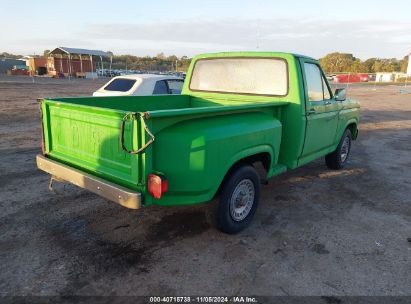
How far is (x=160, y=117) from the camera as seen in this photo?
9.55 feet

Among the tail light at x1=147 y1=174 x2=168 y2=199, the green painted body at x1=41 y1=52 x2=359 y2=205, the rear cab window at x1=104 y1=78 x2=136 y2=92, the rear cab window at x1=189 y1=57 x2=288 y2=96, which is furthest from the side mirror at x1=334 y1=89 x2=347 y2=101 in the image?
the rear cab window at x1=104 y1=78 x2=136 y2=92

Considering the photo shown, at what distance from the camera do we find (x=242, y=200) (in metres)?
4.00

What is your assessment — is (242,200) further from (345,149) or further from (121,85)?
(121,85)

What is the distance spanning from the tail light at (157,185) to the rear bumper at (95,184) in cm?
12

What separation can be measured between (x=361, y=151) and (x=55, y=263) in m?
7.59

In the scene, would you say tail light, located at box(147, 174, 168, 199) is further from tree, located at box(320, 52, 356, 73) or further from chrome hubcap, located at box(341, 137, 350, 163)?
tree, located at box(320, 52, 356, 73)

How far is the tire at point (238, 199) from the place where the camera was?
11.9ft

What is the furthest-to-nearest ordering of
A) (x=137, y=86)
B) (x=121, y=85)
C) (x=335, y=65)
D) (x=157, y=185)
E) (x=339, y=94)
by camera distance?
(x=335, y=65), (x=121, y=85), (x=137, y=86), (x=339, y=94), (x=157, y=185)

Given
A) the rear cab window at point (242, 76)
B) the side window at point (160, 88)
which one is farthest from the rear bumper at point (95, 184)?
the side window at point (160, 88)

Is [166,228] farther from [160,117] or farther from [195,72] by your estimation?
[195,72]

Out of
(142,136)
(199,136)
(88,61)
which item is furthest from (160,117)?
(88,61)

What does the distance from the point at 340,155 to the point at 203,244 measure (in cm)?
403

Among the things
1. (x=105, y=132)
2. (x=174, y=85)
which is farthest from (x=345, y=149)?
(x=174, y=85)

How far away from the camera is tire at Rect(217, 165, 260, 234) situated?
3.63 meters
